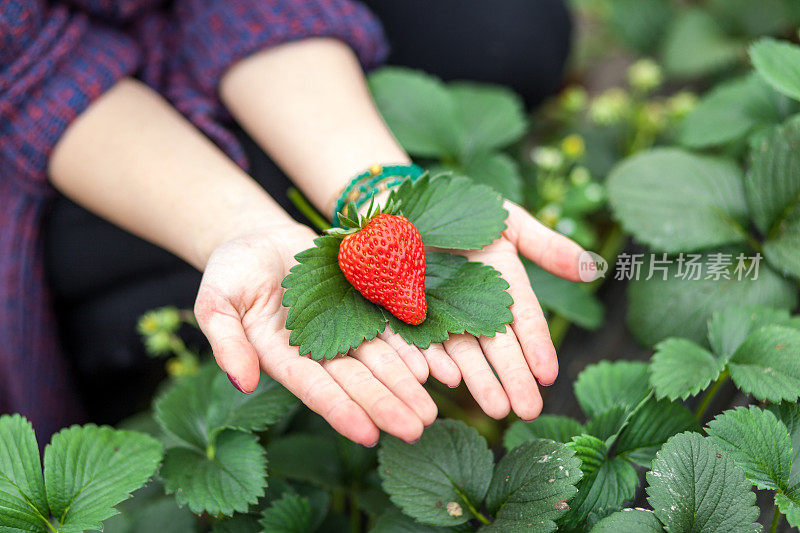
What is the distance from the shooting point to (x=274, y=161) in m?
1.34

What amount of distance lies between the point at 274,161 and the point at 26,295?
0.55 metres

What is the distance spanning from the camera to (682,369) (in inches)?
33.4

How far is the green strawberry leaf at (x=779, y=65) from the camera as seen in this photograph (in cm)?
98

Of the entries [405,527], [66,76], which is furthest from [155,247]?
[405,527]

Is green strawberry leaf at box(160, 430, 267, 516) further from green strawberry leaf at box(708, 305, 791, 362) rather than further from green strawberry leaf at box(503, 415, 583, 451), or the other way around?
green strawberry leaf at box(708, 305, 791, 362)

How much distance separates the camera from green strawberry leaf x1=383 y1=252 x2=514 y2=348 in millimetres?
812

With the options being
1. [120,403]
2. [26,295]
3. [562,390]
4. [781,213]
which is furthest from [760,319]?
[120,403]

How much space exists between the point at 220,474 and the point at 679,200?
0.89 m

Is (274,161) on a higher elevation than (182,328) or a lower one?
higher

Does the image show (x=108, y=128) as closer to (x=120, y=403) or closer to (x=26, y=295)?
(x=26, y=295)

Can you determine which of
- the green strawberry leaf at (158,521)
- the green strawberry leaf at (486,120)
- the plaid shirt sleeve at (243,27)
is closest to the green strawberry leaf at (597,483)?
the green strawberry leaf at (158,521)

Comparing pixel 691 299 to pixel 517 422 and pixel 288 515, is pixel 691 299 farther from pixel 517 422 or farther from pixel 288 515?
pixel 288 515

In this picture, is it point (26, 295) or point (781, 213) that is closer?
point (781, 213)

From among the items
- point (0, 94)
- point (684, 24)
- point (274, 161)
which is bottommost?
point (684, 24)
